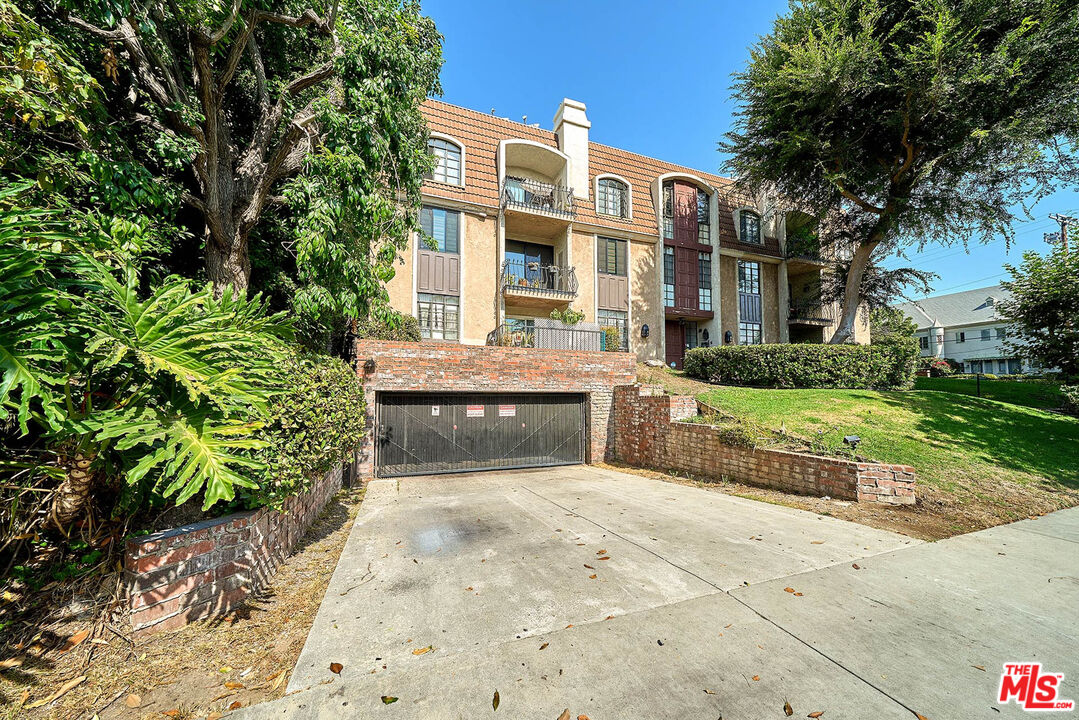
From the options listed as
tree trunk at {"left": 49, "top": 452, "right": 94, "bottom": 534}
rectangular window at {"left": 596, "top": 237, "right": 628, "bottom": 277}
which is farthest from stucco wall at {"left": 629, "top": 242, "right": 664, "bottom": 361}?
tree trunk at {"left": 49, "top": 452, "right": 94, "bottom": 534}

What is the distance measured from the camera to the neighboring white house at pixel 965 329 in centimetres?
3247

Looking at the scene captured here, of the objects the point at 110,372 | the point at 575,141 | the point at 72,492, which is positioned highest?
the point at 575,141

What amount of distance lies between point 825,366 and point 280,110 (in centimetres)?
1407

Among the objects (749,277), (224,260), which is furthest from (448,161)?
(749,277)

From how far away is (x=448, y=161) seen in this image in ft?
47.7

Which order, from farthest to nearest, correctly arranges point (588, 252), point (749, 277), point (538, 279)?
point (749, 277) → point (588, 252) → point (538, 279)

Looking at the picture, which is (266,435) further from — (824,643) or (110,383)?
(824,643)

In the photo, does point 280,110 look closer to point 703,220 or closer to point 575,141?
point 575,141

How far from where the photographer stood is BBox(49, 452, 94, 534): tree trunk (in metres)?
2.45

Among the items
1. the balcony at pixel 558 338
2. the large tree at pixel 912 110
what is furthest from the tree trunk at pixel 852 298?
the balcony at pixel 558 338

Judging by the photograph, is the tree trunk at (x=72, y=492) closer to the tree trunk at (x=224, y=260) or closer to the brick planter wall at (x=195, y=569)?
the brick planter wall at (x=195, y=569)

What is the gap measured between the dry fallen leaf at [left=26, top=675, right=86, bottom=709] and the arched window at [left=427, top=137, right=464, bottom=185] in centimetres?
1459

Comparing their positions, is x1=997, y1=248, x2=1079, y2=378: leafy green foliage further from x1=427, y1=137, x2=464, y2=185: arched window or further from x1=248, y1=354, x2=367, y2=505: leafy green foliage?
x1=427, y1=137, x2=464, y2=185: arched window
